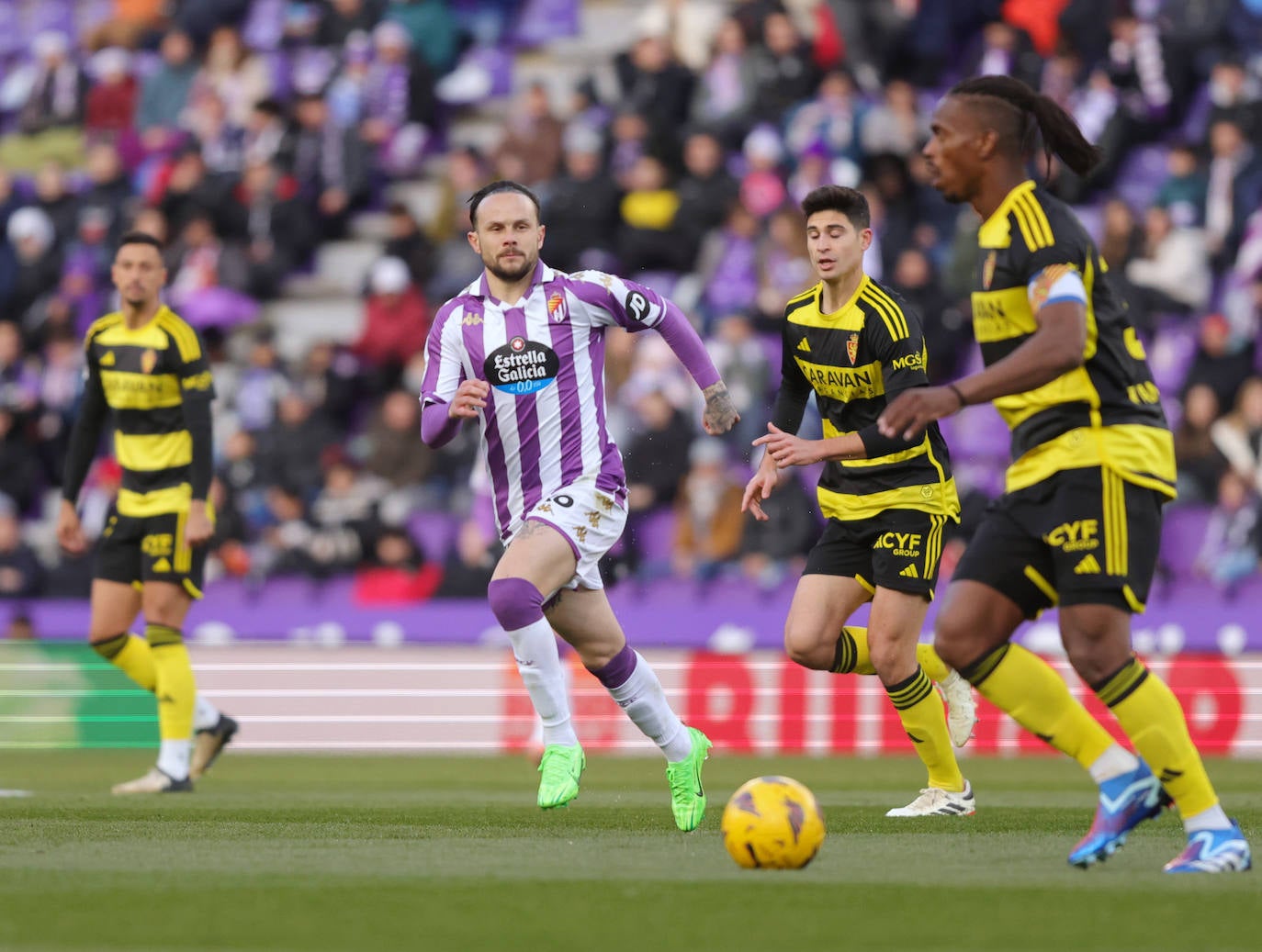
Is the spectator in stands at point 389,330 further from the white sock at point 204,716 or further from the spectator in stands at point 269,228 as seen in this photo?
the white sock at point 204,716

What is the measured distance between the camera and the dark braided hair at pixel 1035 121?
6.29 m

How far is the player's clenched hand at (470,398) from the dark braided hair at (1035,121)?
2.13 m

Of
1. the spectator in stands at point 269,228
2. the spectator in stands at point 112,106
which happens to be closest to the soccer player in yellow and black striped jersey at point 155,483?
the spectator in stands at point 269,228

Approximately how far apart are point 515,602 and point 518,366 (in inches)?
40.7

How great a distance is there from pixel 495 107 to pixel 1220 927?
1742 centimetres

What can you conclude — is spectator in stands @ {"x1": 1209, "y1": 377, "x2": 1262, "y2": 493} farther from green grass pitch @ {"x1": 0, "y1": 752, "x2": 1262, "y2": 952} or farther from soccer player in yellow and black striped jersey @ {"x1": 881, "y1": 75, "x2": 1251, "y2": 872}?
soccer player in yellow and black striped jersey @ {"x1": 881, "y1": 75, "x2": 1251, "y2": 872}

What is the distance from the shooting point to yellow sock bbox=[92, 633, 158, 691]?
1102 centimetres

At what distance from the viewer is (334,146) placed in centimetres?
2042

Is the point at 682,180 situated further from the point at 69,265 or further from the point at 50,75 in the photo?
the point at 50,75

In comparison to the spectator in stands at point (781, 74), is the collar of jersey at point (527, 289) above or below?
below

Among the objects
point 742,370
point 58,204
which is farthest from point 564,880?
point 58,204

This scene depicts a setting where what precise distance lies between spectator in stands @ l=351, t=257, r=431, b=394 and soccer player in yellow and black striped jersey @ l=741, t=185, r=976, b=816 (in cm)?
992

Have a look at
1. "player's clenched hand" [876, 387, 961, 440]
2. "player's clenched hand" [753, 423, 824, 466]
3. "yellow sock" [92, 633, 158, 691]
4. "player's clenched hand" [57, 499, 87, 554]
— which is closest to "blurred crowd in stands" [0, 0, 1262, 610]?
"yellow sock" [92, 633, 158, 691]

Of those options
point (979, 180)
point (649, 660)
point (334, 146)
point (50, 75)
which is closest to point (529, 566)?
point (979, 180)
